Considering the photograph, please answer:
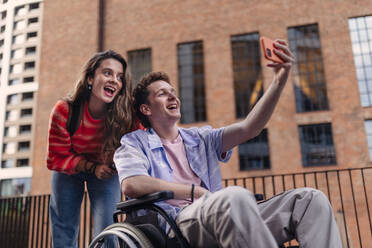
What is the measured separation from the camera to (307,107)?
671 inches

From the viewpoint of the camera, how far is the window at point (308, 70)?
1705cm

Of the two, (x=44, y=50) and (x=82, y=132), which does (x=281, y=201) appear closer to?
(x=82, y=132)

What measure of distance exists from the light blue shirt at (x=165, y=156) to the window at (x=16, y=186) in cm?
2554

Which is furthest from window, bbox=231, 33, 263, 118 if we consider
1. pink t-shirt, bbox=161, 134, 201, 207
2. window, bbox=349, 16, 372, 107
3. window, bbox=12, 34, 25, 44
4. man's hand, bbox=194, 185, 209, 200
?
man's hand, bbox=194, 185, 209, 200

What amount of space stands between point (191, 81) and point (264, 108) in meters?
16.3

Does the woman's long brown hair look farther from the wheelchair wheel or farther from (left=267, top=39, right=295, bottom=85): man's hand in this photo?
(left=267, top=39, right=295, bottom=85): man's hand

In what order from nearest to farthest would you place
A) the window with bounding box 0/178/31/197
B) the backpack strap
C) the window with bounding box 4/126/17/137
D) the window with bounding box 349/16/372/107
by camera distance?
the backpack strap → the window with bounding box 349/16/372/107 → the window with bounding box 0/178/31/197 → the window with bounding box 4/126/17/137

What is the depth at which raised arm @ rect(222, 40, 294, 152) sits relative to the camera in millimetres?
2043

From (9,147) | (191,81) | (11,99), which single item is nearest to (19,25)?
(191,81)

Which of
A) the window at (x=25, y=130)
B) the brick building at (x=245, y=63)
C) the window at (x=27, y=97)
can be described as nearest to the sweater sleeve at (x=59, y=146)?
the brick building at (x=245, y=63)

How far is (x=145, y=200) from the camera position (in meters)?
1.79

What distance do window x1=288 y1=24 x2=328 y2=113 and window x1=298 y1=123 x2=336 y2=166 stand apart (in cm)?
96

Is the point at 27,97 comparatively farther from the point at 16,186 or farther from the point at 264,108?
the point at 264,108

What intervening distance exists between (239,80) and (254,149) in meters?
3.55
